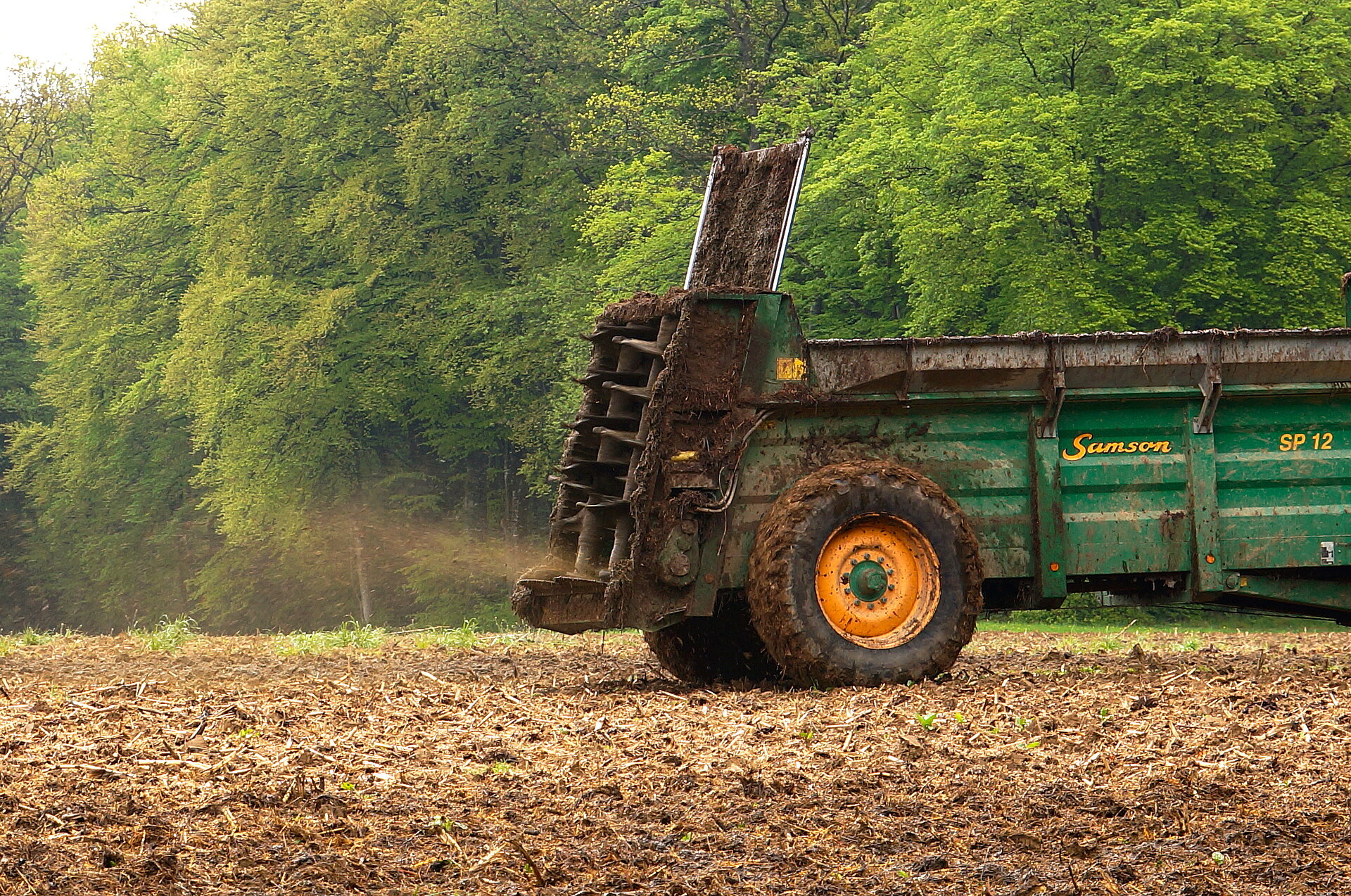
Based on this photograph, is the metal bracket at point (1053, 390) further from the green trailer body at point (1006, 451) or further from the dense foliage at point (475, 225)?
the dense foliage at point (475, 225)

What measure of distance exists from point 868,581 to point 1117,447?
73.1 inches

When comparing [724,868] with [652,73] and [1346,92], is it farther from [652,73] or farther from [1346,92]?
[652,73]

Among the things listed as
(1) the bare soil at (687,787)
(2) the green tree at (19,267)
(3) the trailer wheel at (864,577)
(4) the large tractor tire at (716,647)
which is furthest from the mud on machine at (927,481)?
(2) the green tree at (19,267)

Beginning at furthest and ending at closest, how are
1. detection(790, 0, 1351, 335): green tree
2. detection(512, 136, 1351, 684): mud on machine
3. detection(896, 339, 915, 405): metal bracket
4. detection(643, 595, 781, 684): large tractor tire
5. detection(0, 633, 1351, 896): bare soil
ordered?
detection(790, 0, 1351, 335): green tree → detection(643, 595, 781, 684): large tractor tire → detection(896, 339, 915, 405): metal bracket → detection(512, 136, 1351, 684): mud on machine → detection(0, 633, 1351, 896): bare soil

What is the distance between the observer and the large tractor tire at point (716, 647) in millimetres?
11016

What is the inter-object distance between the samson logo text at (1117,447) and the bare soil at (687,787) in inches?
54.5

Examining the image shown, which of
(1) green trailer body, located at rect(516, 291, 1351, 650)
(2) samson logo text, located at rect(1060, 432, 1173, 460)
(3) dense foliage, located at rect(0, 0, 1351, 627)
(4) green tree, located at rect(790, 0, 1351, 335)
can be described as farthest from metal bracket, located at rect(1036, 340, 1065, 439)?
(4) green tree, located at rect(790, 0, 1351, 335)

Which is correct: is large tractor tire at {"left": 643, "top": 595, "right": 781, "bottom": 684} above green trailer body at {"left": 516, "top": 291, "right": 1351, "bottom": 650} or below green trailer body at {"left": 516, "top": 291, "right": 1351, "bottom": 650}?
below

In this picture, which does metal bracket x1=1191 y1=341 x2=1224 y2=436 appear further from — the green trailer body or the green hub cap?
the green hub cap

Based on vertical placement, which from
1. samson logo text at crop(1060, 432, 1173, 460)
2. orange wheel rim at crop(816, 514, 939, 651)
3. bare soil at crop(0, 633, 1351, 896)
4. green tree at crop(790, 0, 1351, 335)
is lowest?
A: bare soil at crop(0, 633, 1351, 896)

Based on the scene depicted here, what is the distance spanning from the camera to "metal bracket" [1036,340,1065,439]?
10055 mm

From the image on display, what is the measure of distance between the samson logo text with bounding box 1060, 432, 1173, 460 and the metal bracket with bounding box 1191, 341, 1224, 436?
22 centimetres

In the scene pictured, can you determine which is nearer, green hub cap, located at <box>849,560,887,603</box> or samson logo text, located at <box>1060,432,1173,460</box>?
green hub cap, located at <box>849,560,887,603</box>

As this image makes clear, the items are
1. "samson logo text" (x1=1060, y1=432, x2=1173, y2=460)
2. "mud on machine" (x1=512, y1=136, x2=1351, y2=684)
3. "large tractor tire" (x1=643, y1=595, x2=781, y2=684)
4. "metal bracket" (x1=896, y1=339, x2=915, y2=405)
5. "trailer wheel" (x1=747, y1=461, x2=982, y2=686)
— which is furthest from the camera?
"large tractor tire" (x1=643, y1=595, x2=781, y2=684)
